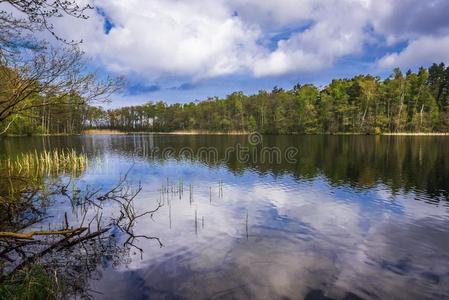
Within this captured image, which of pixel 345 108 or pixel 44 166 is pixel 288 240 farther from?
pixel 345 108

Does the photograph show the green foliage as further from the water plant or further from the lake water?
the water plant

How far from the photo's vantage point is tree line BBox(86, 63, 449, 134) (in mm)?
93188

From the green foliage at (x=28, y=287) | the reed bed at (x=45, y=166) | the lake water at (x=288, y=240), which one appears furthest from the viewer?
the reed bed at (x=45, y=166)

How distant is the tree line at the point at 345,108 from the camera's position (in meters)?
93.2

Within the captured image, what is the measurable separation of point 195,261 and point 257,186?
1350cm

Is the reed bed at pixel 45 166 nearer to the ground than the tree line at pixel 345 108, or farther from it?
nearer to the ground

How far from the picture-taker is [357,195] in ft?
66.7

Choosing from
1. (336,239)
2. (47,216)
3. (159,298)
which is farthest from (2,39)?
(336,239)

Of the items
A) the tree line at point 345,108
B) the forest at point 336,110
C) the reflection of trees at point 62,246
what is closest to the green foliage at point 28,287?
the reflection of trees at point 62,246

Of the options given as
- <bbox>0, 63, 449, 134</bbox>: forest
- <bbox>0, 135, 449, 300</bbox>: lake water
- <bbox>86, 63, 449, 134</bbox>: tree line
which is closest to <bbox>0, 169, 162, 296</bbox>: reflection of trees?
<bbox>0, 135, 449, 300</bbox>: lake water

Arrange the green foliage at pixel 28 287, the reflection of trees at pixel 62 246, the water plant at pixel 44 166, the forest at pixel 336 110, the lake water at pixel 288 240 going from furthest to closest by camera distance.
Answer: the forest at pixel 336 110
the water plant at pixel 44 166
the lake water at pixel 288 240
the reflection of trees at pixel 62 246
the green foliage at pixel 28 287

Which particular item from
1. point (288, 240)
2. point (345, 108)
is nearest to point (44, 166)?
point (288, 240)

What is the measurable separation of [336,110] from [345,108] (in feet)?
9.67

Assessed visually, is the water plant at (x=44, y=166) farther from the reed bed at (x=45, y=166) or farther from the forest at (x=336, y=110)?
the forest at (x=336, y=110)
